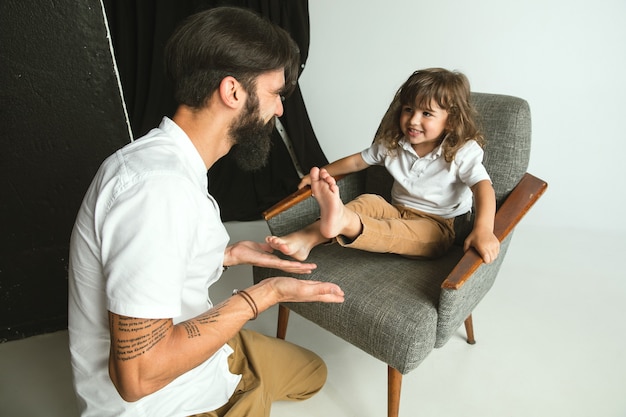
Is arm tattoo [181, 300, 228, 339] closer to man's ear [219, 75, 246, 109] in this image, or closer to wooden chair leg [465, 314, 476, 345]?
man's ear [219, 75, 246, 109]

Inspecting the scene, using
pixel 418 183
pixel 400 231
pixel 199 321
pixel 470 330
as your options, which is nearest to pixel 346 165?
pixel 418 183

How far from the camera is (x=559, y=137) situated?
243 centimetres

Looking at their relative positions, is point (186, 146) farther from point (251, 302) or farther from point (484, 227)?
point (484, 227)

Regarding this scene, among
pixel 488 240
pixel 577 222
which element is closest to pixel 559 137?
pixel 577 222

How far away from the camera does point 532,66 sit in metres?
2.30

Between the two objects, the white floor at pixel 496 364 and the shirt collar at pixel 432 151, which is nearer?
the white floor at pixel 496 364

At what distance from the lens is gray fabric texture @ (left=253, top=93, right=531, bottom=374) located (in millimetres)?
1209

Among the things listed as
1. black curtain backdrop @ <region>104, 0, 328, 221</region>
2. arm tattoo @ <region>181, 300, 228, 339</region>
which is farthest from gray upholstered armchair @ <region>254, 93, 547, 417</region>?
black curtain backdrop @ <region>104, 0, 328, 221</region>

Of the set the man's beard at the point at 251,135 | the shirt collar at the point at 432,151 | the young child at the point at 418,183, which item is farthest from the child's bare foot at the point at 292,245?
the shirt collar at the point at 432,151

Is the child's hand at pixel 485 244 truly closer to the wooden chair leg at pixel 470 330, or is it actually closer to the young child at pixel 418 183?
the young child at pixel 418 183

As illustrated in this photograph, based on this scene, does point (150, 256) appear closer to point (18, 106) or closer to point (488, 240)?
point (488, 240)

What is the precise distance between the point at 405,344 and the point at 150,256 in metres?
0.73

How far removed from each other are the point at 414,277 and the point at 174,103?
6.12 feet

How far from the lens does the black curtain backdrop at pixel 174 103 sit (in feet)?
7.89
